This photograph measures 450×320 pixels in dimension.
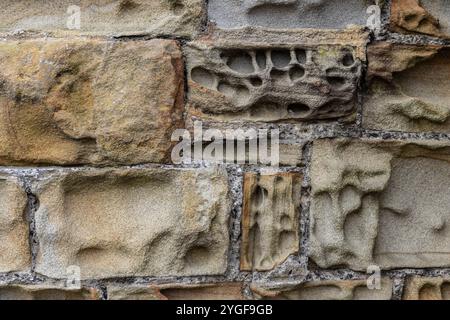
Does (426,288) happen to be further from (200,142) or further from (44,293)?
(44,293)

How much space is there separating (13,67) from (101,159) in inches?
11.0

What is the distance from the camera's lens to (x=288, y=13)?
126cm

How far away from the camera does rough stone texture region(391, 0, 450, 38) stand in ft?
4.10

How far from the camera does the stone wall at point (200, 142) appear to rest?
1217 millimetres

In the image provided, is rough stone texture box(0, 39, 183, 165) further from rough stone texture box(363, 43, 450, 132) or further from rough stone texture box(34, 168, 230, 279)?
rough stone texture box(363, 43, 450, 132)

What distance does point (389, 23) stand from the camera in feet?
4.13

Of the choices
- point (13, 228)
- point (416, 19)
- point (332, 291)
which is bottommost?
point (332, 291)

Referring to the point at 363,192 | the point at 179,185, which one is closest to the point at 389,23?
the point at 363,192

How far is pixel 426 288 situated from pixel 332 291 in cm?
24

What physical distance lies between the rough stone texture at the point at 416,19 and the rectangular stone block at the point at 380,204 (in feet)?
0.86

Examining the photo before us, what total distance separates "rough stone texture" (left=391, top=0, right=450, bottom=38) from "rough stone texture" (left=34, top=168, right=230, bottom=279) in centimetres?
54

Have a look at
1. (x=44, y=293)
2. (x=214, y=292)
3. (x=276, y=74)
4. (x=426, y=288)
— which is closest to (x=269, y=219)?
(x=214, y=292)

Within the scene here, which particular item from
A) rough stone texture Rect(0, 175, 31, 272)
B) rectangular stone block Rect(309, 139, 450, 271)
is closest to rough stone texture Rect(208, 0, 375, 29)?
rectangular stone block Rect(309, 139, 450, 271)
